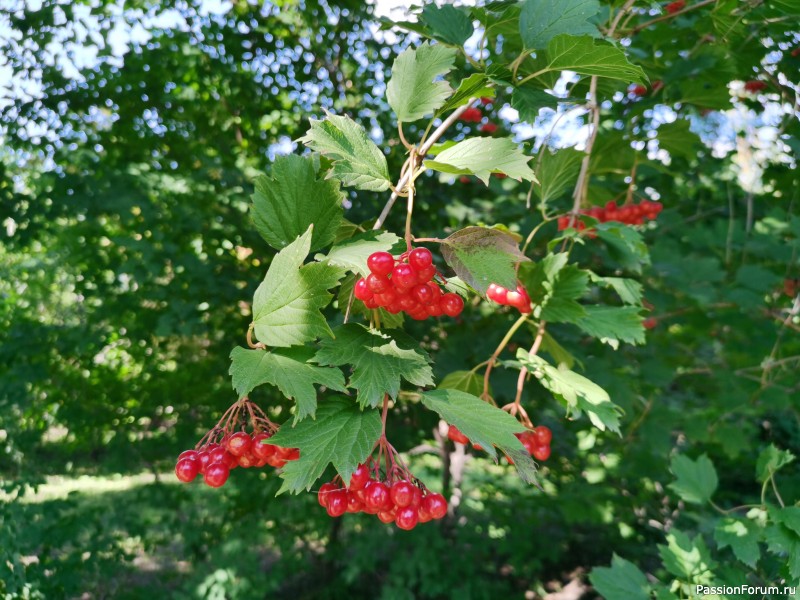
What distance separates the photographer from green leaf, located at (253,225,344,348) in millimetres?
969

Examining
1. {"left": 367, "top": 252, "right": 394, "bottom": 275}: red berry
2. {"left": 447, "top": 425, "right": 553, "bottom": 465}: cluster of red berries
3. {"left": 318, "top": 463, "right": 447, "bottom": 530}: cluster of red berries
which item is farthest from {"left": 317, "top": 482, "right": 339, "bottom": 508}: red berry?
{"left": 367, "top": 252, "right": 394, "bottom": 275}: red berry

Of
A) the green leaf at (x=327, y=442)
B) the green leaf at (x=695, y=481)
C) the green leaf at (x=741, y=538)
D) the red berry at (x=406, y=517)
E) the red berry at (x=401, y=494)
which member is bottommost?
the green leaf at (x=695, y=481)

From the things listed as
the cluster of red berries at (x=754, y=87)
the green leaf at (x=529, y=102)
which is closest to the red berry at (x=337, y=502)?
the green leaf at (x=529, y=102)

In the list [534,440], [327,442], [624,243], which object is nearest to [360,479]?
[327,442]

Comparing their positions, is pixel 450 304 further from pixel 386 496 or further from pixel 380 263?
pixel 386 496

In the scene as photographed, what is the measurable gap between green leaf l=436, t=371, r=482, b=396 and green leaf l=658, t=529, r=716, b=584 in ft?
2.93

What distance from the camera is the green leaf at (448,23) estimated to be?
1308mm

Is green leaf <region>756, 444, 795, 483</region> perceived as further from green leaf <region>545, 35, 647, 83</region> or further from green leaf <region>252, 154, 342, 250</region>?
green leaf <region>252, 154, 342, 250</region>

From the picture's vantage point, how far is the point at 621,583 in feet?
6.45

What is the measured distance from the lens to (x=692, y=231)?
3.31m

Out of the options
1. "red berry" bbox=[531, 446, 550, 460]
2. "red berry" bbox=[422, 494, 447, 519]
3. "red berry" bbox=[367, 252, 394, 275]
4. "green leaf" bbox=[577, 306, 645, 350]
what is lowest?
"red berry" bbox=[531, 446, 550, 460]

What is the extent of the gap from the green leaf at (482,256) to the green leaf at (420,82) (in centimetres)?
27

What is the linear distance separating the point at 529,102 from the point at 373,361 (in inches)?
26.1

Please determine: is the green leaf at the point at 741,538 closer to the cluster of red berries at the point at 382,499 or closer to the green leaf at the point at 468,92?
the cluster of red berries at the point at 382,499
